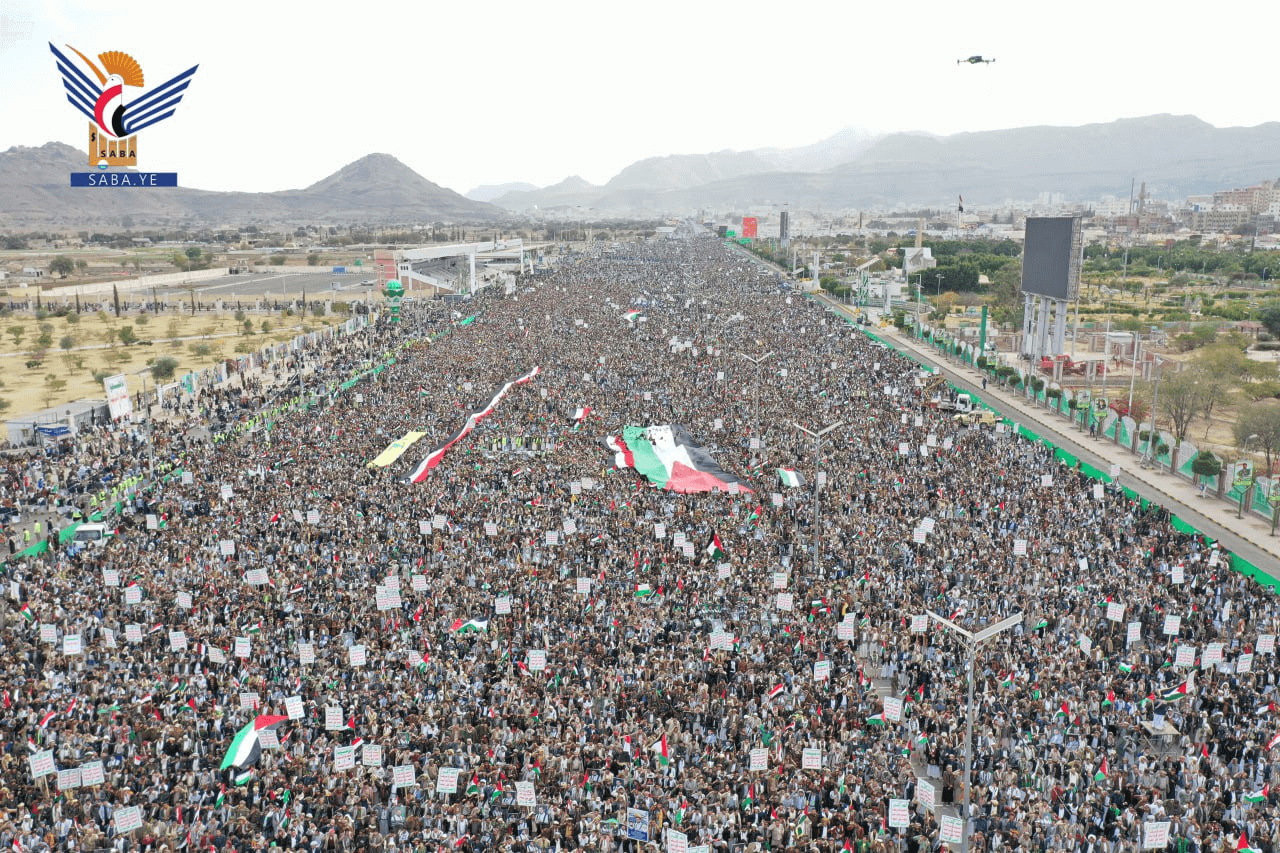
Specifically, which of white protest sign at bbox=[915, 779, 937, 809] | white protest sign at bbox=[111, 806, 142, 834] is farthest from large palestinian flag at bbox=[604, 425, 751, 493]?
white protest sign at bbox=[111, 806, 142, 834]

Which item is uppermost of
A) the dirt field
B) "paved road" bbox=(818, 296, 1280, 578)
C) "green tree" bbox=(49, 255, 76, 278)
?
"green tree" bbox=(49, 255, 76, 278)

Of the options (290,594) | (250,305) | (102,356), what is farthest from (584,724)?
(250,305)

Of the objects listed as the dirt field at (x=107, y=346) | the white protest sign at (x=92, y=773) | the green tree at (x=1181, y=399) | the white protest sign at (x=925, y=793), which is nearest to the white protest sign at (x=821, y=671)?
the white protest sign at (x=925, y=793)

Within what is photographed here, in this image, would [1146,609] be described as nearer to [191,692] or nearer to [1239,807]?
[1239,807]

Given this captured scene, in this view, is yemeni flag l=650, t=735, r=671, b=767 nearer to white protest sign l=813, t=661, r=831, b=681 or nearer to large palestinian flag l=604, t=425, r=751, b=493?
white protest sign l=813, t=661, r=831, b=681

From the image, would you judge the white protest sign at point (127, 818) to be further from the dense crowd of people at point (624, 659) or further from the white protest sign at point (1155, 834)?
the white protest sign at point (1155, 834)

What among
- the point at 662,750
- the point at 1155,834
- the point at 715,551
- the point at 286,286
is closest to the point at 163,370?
the point at 715,551
